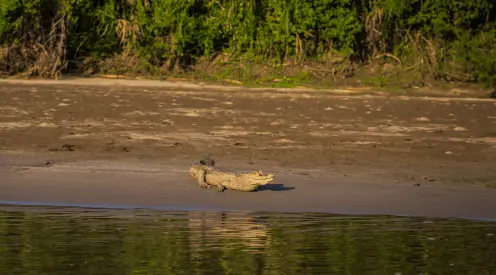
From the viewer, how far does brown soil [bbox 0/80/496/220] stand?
966cm

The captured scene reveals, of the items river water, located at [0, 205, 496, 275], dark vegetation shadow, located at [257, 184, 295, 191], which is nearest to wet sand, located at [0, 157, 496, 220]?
dark vegetation shadow, located at [257, 184, 295, 191]

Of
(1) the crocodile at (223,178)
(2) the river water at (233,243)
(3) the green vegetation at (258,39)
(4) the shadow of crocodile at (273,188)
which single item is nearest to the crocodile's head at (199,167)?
(1) the crocodile at (223,178)

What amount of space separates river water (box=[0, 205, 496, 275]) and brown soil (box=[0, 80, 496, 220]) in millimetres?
533

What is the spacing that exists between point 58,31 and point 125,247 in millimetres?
12602

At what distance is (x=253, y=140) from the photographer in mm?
12234

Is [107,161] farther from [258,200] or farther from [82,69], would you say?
[82,69]

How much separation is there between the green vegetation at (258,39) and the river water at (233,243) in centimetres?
1053

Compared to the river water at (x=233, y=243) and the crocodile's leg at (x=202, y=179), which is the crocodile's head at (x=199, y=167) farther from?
the river water at (x=233, y=243)

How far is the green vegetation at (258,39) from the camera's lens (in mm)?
19078

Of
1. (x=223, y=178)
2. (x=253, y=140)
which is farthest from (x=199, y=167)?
(x=253, y=140)

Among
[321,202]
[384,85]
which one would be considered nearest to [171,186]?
[321,202]

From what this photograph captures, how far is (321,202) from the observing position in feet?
29.7

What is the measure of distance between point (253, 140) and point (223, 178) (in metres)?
3.04

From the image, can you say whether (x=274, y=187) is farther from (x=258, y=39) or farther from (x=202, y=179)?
(x=258, y=39)
